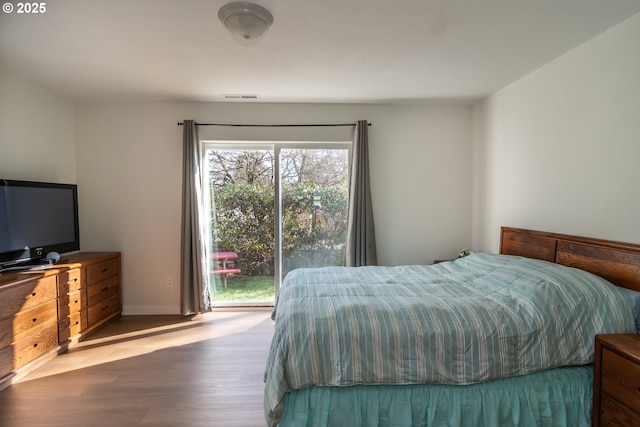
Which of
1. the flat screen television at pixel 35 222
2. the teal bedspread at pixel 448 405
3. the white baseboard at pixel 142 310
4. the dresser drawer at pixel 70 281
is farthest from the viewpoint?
the white baseboard at pixel 142 310

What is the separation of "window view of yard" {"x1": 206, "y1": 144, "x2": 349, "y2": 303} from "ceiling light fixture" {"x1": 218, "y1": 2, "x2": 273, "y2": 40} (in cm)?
181

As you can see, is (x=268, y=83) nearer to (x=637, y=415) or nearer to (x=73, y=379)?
(x=73, y=379)

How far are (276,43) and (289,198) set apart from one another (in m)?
1.84

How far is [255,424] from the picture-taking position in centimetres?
182

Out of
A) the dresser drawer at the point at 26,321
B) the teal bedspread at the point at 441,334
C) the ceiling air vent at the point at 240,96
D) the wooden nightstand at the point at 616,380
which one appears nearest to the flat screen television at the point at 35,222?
the dresser drawer at the point at 26,321

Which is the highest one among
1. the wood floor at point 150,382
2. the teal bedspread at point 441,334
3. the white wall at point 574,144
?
the white wall at point 574,144

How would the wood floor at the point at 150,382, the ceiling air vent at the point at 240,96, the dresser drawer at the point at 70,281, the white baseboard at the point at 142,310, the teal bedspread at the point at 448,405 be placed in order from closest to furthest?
the teal bedspread at the point at 448,405
the wood floor at the point at 150,382
the dresser drawer at the point at 70,281
the ceiling air vent at the point at 240,96
the white baseboard at the point at 142,310

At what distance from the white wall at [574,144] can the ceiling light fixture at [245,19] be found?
2262 mm

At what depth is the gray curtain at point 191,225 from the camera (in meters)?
3.39

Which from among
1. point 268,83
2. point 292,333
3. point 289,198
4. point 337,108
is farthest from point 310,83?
point 292,333

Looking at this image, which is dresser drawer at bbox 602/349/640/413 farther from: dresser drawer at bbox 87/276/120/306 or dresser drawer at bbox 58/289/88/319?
dresser drawer at bbox 87/276/120/306

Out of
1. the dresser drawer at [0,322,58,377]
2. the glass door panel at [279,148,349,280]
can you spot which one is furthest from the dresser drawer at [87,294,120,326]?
the glass door panel at [279,148,349,280]

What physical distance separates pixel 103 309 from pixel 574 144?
466 centimetres

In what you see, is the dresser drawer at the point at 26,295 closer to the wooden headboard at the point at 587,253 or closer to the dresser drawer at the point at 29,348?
the dresser drawer at the point at 29,348
